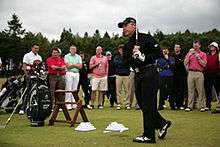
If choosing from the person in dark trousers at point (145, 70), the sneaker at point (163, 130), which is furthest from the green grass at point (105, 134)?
the person in dark trousers at point (145, 70)

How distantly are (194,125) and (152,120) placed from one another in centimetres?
294

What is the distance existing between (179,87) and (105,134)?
6.85 m

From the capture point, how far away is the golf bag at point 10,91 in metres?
14.2

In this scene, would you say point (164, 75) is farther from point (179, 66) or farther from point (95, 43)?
point (95, 43)

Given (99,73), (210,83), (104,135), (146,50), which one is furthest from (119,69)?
(146,50)

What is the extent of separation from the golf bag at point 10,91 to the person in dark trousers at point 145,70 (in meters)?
6.70

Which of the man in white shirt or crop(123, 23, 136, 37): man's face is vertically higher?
crop(123, 23, 136, 37): man's face

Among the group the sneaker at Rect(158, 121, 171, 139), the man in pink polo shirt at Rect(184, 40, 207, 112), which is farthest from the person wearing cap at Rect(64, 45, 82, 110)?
the sneaker at Rect(158, 121, 171, 139)

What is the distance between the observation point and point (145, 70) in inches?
327

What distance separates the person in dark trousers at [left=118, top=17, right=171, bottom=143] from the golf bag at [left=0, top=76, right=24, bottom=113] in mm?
6704

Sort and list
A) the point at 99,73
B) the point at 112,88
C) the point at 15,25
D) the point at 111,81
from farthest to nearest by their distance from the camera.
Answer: the point at 15,25 < the point at 111,81 < the point at 112,88 < the point at 99,73

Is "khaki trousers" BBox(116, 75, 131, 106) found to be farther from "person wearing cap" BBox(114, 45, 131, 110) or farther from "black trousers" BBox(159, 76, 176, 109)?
"black trousers" BBox(159, 76, 176, 109)

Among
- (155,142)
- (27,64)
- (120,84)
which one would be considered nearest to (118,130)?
(155,142)

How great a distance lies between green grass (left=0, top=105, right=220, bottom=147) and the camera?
805 centimetres
